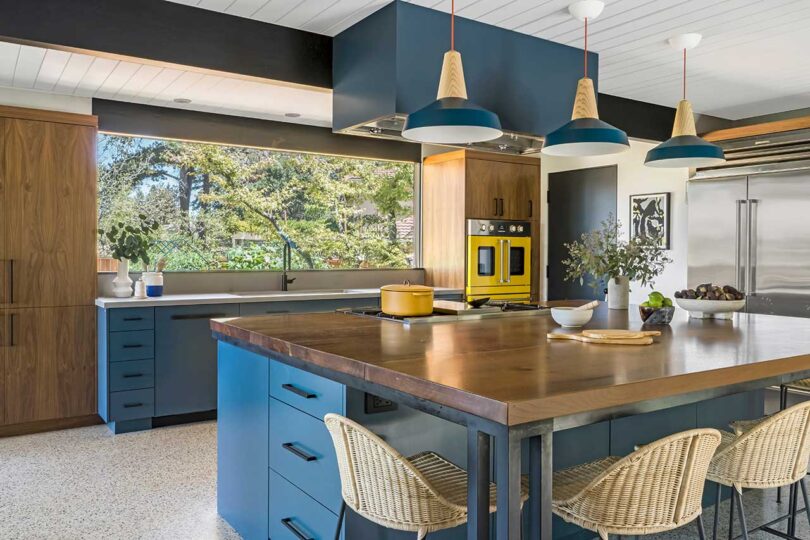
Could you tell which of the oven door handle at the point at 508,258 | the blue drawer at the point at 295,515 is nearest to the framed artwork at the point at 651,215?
the oven door handle at the point at 508,258

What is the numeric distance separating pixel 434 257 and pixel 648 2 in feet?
11.4

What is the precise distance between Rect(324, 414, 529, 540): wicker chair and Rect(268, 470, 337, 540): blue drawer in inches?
16.3

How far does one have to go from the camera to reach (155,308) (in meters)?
4.42

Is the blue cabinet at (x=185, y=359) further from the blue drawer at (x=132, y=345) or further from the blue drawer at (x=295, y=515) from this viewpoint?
the blue drawer at (x=295, y=515)

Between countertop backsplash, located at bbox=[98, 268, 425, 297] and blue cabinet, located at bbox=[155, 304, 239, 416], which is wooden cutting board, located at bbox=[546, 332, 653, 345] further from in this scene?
countertop backsplash, located at bbox=[98, 268, 425, 297]

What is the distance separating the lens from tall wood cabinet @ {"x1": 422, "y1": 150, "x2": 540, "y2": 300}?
5.91m

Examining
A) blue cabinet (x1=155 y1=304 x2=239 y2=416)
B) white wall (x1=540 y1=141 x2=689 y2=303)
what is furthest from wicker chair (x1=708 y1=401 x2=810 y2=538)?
white wall (x1=540 y1=141 x2=689 y2=303)

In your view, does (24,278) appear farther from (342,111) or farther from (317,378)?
(317,378)

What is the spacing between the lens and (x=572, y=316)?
2566 millimetres

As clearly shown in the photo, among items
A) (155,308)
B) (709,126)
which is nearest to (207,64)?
(155,308)

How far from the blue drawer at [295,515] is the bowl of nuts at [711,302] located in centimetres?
199

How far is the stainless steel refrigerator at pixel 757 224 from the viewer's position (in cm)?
479

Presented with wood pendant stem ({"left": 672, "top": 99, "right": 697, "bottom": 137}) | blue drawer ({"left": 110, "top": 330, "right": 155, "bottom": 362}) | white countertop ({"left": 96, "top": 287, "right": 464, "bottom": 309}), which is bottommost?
blue drawer ({"left": 110, "top": 330, "right": 155, "bottom": 362})

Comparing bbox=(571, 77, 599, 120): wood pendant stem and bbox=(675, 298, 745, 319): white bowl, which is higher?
bbox=(571, 77, 599, 120): wood pendant stem
